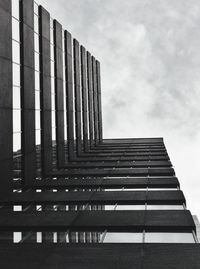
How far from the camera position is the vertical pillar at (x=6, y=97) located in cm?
2425

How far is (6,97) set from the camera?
24.9m

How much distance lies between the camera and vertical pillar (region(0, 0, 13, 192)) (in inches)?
955

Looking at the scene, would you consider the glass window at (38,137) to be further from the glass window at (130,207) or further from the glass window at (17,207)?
the glass window at (130,207)

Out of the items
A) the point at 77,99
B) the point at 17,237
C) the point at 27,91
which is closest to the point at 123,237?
the point at 17,237

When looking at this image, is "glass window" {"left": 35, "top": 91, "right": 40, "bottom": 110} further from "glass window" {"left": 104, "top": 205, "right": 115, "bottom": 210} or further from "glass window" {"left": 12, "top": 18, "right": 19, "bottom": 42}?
"glass window" {"left": 104, "top": 205, "right": 115, "bottom": 210}

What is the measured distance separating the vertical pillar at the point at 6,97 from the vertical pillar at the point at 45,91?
6826 mm

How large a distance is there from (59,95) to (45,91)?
4.61 metres

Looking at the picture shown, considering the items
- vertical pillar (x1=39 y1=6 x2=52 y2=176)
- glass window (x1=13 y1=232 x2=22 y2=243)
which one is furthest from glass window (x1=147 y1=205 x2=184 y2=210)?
vertical pillar (x1=39 y1=6 x2=52 y2=176)

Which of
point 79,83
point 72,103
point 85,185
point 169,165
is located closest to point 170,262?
point 85,185

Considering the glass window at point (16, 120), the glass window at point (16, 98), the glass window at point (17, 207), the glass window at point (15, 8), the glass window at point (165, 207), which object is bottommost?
A: the glass window at point (165, 207)

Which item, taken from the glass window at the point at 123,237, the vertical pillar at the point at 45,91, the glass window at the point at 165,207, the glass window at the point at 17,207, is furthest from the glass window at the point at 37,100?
the glass window at the point at 123,237

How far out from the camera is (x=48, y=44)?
34.8m

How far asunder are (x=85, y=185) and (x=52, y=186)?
7.12 ft

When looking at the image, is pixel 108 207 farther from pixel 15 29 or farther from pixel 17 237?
pixel 15 29
